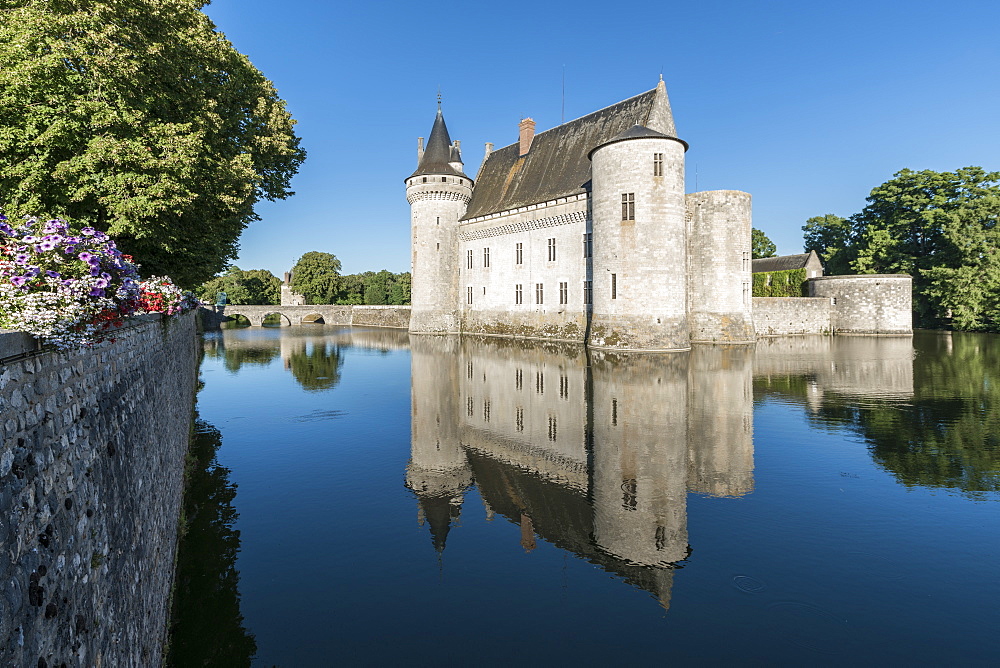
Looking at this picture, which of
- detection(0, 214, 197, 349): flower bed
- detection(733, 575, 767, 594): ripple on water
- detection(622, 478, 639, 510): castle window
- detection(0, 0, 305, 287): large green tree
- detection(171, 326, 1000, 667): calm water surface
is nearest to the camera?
detection(0, 214, 197, 349): flower bed

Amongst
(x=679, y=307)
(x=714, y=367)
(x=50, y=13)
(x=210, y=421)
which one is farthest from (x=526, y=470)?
(x=679, y=307)

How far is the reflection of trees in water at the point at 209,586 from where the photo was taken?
16.6 ft

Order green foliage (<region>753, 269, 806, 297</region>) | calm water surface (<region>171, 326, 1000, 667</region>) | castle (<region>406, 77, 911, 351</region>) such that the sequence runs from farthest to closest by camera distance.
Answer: green foliage (<region>753, 269, 806, 297</region>) < castle (<region>406, 77, 911, 351</region>) < calm water surface (<region>171, 326, 1000, 667</region>)

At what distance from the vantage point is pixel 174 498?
727 centimetres

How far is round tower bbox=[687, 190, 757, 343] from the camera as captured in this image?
32.6 metres

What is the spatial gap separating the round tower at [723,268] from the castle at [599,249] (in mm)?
75

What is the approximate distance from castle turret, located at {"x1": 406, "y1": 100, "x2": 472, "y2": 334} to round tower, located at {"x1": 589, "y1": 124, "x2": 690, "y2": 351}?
55.1 feet

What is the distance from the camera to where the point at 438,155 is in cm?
4222

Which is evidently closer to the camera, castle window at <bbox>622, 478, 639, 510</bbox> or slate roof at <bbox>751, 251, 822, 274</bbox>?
castle window at <bbox>622, 478, 639, 510</bbox>

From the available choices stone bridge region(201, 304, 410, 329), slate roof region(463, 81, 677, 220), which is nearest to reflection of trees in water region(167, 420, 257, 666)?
slate roof region(463, 81, 677, 220)

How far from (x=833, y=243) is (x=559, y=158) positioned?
127 ft

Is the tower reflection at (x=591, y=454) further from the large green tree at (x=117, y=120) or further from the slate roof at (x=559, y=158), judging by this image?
the slate roof at (x=559, y=158)

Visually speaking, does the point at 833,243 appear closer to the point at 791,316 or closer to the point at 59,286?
the point at 791,316

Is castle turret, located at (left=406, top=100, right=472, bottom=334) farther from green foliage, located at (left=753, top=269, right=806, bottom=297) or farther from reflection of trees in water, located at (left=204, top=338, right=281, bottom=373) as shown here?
green foliage, located at (left=753, top=269, right=806, bottom=297)
